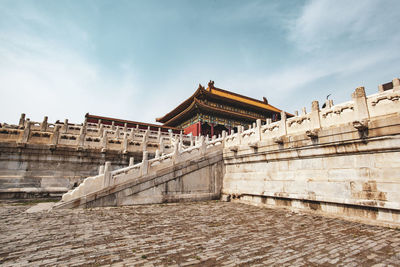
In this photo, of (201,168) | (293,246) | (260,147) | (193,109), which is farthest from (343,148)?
(193,109)

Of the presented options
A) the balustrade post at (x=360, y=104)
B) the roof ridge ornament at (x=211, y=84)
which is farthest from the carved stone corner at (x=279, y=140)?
the roof ridge ornament at (x=211, y=84)

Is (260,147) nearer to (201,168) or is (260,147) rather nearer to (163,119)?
(201,168)

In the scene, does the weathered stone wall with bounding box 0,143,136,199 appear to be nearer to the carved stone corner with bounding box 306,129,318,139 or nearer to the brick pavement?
the brick pavement

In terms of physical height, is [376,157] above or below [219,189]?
above

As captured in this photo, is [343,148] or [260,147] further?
[260,147]

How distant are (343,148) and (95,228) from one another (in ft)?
26.1

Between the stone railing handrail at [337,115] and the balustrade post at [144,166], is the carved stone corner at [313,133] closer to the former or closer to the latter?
the stone railing handrail at [337,115]

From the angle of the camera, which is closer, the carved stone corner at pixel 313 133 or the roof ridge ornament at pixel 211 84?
the carved stone corner at pixel 313 133

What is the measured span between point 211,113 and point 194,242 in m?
24.6

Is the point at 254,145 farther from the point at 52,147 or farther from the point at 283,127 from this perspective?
the point at 52,147

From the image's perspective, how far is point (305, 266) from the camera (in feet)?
10.7

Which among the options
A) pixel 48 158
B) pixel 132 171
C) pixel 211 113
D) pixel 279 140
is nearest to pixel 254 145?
pixel 279 140

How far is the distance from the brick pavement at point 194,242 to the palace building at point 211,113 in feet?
69.3

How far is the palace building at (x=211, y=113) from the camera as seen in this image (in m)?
27.8
